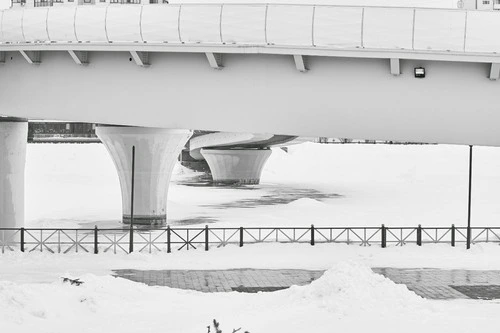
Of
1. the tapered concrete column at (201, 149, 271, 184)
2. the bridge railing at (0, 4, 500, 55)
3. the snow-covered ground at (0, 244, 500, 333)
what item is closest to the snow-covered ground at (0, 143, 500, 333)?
the snow-covered ground at (0, 244, 500, 333)

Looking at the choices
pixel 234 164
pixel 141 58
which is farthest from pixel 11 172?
pixel 234 164

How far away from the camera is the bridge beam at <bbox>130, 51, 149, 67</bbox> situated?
79.9ft

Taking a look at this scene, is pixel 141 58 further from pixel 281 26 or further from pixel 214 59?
pixel 281 26

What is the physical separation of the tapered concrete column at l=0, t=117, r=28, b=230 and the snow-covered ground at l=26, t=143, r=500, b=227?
9468mm

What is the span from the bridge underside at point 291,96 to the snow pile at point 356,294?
3.88 meters

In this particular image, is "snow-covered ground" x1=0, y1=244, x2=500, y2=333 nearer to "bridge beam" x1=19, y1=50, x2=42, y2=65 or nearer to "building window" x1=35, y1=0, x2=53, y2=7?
"bridge beam" x1=19, y1=50, x2=42, y2=65

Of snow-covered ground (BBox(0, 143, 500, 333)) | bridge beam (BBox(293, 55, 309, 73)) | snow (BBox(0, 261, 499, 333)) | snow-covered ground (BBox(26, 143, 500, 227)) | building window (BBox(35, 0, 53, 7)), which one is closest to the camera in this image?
snow (BBox(0, 261, 499, 333))

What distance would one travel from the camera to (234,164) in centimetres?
8656

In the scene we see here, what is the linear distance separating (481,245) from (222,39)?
15.0 meters

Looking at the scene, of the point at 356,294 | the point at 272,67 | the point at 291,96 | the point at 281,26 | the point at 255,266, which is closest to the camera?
the point at 356,294

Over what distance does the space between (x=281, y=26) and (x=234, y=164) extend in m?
64.3

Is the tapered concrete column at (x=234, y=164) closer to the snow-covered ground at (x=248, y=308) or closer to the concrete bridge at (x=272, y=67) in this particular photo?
the concrete bridge at (x=272, y=67)

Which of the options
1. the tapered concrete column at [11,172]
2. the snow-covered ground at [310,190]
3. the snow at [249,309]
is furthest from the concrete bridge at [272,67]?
the snow-covered ground at [310,190]

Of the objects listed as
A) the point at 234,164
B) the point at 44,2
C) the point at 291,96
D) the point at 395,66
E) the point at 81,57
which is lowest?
the point at 234,164
